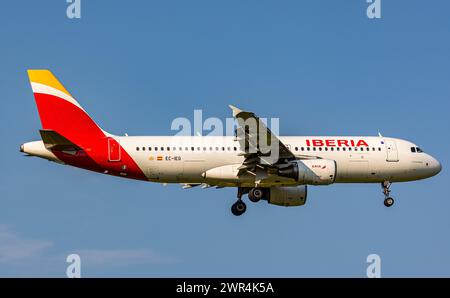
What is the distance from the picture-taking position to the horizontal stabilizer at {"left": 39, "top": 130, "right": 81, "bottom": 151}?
52.0 metres

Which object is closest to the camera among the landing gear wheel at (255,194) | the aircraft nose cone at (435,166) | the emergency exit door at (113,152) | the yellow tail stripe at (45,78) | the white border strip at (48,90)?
the emergency exit door at (113,152)

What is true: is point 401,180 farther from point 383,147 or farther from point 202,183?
point 202,183

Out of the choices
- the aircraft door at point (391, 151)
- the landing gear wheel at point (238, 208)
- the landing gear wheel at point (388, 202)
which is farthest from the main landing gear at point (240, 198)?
the aircraft door at point (391, 151)

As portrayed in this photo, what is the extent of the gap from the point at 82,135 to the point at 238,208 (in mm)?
11734

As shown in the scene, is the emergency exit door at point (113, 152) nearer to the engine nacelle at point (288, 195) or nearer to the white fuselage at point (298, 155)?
the white fuselage at point (298, 155)

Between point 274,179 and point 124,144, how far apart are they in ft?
33.3

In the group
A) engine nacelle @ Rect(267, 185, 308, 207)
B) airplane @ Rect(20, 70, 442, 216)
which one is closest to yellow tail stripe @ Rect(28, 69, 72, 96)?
airplane @ Rect(20, 70, 442, 216)

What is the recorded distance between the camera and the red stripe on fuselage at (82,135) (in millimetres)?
54000

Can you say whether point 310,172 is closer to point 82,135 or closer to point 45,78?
point 82,135

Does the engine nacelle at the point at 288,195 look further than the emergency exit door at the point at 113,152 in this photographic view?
Yes

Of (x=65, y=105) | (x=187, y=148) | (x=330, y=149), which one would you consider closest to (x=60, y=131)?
(x=65, y=105)

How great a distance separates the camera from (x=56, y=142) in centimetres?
5278

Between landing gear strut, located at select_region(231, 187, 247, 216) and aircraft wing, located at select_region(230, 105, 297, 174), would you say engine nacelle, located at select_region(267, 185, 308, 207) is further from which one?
aircraft wing, located at select_region(230, 105, 297, 174)

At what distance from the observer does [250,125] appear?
5228cm
